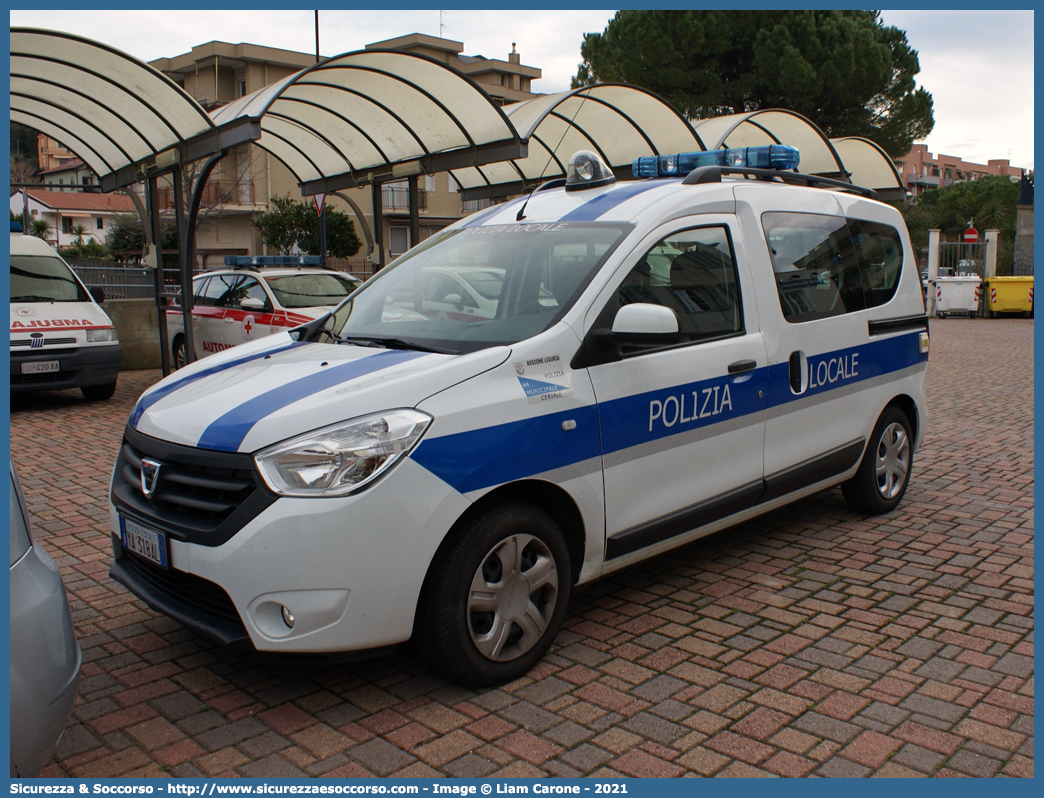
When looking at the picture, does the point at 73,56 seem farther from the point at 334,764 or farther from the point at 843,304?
the point at 334,764

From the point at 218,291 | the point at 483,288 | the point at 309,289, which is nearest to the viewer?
the point at 483,288

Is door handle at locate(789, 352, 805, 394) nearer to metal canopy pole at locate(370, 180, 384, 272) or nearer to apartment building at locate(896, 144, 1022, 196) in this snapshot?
metal canopy pole at locate(370, 180, 384, 272)

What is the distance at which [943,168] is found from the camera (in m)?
124

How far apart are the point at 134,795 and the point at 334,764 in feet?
1.97

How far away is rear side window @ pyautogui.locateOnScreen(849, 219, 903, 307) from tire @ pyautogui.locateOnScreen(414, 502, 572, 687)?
283cm

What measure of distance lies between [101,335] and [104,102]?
270 cm

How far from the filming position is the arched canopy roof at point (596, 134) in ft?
41.8

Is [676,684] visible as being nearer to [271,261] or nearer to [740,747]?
[740,747]

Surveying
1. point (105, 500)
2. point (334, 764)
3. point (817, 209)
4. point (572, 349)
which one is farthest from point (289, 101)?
point (334, 764)

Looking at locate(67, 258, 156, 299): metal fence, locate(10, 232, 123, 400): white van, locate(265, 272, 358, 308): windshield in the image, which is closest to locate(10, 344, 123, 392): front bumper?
locate(10, 232, 123, 400): white van

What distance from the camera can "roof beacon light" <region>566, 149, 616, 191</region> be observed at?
14.5 ft

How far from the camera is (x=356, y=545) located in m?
2.88

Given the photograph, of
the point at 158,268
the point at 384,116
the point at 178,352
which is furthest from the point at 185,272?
the point at 384,116

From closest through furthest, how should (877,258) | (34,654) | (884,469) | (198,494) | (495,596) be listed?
(34,654), (198,494), (495,596), (877,258), (884,469)
